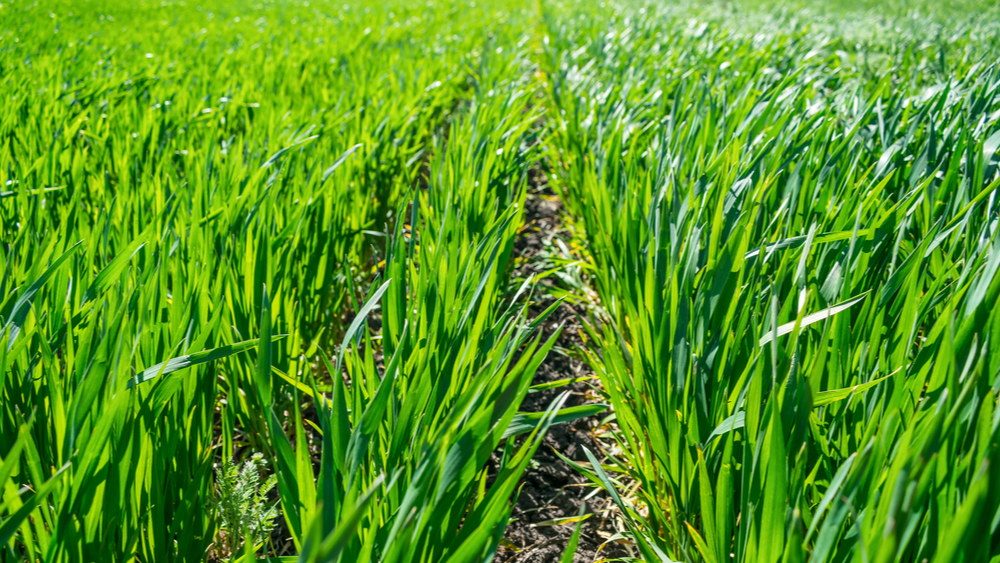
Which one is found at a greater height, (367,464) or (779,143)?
(779,143)

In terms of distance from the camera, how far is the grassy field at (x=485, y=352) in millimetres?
603

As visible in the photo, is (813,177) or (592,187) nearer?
(813,177)

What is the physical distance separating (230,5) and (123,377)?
8979 millimetres

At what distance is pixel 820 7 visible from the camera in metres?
7.49

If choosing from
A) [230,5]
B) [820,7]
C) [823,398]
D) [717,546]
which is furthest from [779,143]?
[230,5]

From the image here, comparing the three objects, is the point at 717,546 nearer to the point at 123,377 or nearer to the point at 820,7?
the point at 123,377

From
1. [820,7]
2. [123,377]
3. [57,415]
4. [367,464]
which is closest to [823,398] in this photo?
[367,464]

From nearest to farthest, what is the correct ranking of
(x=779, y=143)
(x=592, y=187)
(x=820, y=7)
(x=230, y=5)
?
(x=779, y=143), (x=592, y=187), (x=820, y=7), (x=230, y=5)

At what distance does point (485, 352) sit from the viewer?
38.8 inches

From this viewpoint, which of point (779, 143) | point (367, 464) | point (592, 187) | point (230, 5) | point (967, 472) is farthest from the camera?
point (230, 5)

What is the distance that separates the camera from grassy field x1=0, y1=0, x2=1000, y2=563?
60cm

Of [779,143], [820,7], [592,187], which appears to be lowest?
[592,187]

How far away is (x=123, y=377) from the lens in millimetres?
657

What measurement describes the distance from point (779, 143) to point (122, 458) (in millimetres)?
1346
